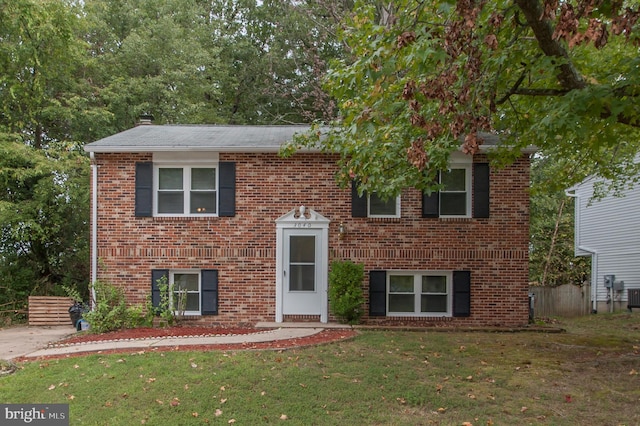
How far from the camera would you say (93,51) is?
687 inches

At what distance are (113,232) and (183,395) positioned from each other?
20.3 feet

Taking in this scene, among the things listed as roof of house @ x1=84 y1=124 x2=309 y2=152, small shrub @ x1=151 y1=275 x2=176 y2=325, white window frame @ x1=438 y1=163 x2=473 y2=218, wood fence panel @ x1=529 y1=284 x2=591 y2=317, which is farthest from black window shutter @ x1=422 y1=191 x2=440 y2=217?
wood fence panel @ x1=529 y1=284 x2=591 y2=317

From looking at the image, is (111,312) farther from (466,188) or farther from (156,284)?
(466,188)

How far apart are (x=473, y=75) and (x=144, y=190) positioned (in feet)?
25.9

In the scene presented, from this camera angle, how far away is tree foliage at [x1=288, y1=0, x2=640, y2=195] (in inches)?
184

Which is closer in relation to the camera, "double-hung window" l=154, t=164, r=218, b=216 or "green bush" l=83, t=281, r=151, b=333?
"green bush" l=83, t=281, r=151, b=333

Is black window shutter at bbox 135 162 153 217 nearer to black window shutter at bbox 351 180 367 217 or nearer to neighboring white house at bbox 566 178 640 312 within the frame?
black window shutter at bbox 351 180 367 217

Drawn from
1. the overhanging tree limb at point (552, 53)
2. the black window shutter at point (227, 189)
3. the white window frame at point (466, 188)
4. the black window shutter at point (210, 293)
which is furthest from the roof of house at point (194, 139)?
the overhanging tree limb at point (552, 53)

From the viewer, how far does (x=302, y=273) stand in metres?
10.5

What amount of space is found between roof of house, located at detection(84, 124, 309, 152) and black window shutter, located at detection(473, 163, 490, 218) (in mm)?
4393

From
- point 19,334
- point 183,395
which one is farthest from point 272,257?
point 19,334

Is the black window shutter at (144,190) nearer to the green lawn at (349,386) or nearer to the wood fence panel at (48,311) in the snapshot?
the wood fence panel at (48,311)

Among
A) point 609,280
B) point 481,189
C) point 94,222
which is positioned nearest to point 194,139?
point 94,222

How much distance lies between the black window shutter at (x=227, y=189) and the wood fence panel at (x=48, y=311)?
5279 mm
